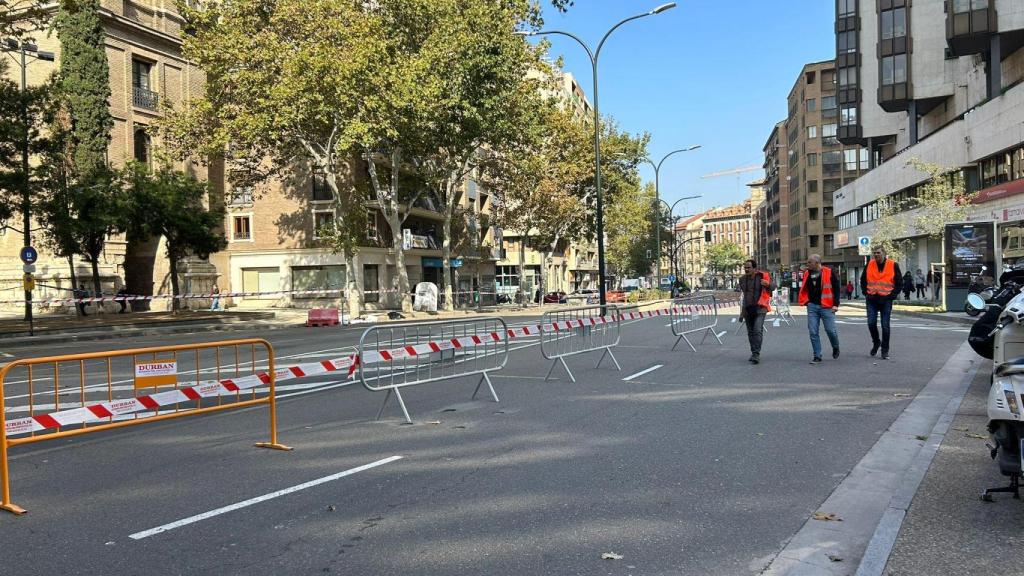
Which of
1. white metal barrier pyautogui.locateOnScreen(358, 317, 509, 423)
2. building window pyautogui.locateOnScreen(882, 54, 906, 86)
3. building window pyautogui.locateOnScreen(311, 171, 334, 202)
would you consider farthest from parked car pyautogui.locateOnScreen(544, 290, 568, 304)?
white metal barrier pyautogui.locateOnScreen(358, 317, 509, 423)

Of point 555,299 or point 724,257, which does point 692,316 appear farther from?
point 724,257

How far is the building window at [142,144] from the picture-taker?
37.4 meters

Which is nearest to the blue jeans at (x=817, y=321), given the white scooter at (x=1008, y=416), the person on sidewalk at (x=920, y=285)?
the white scooter at (x=1008, y=416)

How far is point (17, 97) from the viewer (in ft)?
71.2

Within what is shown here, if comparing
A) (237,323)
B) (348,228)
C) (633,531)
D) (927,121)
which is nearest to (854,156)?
(927,121)

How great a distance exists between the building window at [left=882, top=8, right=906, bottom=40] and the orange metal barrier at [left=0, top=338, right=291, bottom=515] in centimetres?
4875

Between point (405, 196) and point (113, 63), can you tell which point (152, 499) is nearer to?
point (113, 63)

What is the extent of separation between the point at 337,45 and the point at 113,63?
50.3 ft

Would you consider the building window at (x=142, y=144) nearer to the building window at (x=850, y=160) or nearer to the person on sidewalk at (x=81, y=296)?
the person on sidewalk at (x=81, y=296)

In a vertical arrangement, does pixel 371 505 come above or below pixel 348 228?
below

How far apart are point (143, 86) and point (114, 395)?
34.0m

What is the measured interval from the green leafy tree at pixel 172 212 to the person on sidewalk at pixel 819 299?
2630 cm

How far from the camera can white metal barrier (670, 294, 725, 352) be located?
50.4ft

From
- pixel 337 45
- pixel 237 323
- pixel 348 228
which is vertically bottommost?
pixel 237 323
